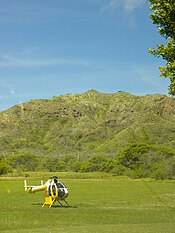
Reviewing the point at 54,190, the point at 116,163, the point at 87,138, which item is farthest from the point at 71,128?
the point at 54,190

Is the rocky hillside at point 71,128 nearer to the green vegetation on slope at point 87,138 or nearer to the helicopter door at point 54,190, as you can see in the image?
the green vegetation on slope at point 87,138

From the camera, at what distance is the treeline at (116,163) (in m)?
Answer: 104

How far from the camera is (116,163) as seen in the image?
119375 mm

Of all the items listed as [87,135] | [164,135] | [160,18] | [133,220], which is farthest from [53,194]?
[87,135]

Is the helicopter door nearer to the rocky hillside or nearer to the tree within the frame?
the tree

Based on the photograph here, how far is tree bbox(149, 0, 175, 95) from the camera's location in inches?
703

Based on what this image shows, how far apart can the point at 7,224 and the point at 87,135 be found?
139691mm

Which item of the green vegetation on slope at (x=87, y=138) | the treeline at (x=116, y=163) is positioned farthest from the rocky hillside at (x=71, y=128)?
the treeline at (x=116, y=163)

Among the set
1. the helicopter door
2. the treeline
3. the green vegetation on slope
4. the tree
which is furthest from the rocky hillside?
the tree

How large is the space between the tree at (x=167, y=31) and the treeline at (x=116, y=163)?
61.3m

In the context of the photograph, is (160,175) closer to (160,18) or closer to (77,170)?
(77,170)

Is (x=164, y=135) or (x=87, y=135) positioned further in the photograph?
(x=87, y=135)

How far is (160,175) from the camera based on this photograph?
350ft

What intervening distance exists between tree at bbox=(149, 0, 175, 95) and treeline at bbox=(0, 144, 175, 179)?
61282mm
